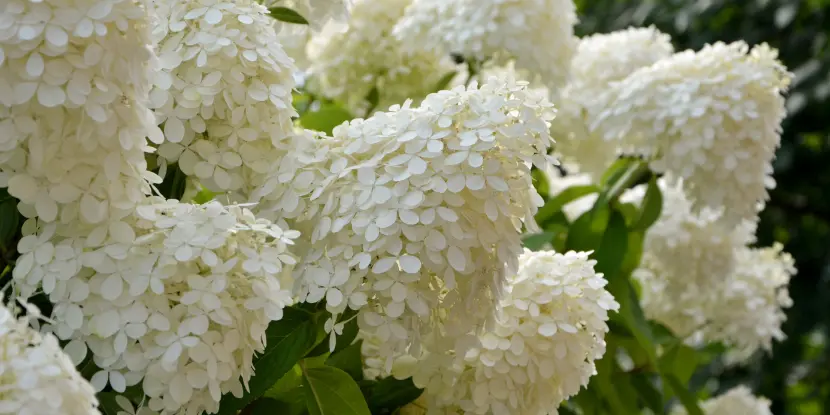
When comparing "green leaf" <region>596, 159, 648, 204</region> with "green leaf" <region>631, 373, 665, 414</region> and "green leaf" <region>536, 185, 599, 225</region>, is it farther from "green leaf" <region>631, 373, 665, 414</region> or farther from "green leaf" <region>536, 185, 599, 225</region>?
"green leaf" <region>631, 373, 665, 414</region>

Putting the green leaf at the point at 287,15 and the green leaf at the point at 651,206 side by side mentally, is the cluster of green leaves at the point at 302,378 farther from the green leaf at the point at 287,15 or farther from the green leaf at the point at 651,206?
the green leaf at the point at 651,206

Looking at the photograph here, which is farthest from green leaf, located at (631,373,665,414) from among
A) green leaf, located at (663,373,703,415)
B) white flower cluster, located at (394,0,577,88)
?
white flower cluster, located at (394,0,577,88)

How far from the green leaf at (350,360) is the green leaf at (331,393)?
3cm

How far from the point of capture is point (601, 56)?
0.78 m

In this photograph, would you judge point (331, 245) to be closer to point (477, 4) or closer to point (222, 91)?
point (222, 91)

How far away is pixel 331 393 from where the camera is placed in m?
0.43

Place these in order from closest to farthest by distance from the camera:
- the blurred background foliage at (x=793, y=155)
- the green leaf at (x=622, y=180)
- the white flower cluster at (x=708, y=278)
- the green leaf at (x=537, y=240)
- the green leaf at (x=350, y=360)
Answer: the green leaf at (x=350, y=360)
the green leaf at (x=537, y=240)
the green leaf at (x=622, y=180)
the white flower cluster at (x=708, y=278)
the blurred background foliage at (x=793, y=155)

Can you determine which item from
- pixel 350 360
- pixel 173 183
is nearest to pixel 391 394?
pixel 350 360

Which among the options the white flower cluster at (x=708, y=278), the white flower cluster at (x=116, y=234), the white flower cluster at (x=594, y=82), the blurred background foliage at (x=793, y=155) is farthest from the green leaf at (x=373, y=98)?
the blurred background foliage at (x=793, y=155)

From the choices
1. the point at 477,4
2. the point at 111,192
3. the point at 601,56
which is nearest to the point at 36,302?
the point at 111,192

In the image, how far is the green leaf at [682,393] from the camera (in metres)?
0.74

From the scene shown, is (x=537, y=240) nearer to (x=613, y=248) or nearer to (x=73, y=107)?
(x=613, y=248)

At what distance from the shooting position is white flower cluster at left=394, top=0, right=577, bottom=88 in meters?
0.66

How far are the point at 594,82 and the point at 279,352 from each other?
17.2 inches
